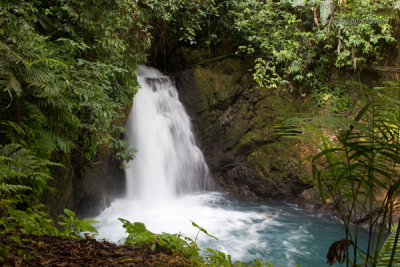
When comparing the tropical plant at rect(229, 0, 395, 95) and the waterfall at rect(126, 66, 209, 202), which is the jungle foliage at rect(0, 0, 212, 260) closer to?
the waterfall at rect(126, 66, 209, 202)

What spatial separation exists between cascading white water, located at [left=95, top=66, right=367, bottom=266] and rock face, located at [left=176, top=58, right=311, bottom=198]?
505 millimetres

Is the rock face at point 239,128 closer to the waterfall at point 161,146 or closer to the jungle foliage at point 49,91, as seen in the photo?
the waterfall at point 161,146

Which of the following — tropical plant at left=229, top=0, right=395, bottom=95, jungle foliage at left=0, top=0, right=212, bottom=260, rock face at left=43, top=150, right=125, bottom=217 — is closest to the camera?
jungle foliage at left=0, top=0, right=212, bottom=260

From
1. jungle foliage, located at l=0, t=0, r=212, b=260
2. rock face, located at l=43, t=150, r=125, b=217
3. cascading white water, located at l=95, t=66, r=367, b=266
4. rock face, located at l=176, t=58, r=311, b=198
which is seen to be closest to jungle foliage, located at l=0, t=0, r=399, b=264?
jungle foliage, located at l=0, t=0, r=212, b=260

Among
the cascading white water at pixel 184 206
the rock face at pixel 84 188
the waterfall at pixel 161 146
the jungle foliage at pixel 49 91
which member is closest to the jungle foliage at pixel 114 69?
the jungle foliage at pixel 49 91

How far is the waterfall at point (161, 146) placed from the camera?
8.35 meters

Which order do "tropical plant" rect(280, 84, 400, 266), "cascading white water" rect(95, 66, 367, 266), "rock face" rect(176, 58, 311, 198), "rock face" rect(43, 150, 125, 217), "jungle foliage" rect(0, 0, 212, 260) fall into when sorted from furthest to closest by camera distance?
"rock face" rect(176, 58, 311, 198) < "cascading white water" rect(95, 66, 367, 266) < "rock face" rect(43, 150, 125, 217) < "jungle foliage" rect(0, 0, 212, 260) < "tropical plant" rect(280, 84, 400, 266)

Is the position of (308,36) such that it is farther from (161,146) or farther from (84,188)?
(84,188)

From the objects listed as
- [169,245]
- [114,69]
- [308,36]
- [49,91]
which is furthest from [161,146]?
[169,245]

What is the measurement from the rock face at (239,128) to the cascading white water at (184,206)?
505mm

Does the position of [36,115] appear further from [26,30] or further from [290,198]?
[290,198]

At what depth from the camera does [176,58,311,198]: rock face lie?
29.8 ft

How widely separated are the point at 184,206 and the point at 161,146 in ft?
7.11

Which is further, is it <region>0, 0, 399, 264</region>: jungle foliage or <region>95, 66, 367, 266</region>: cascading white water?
<region>95, 66, 367, 266</region>: cascading white water
